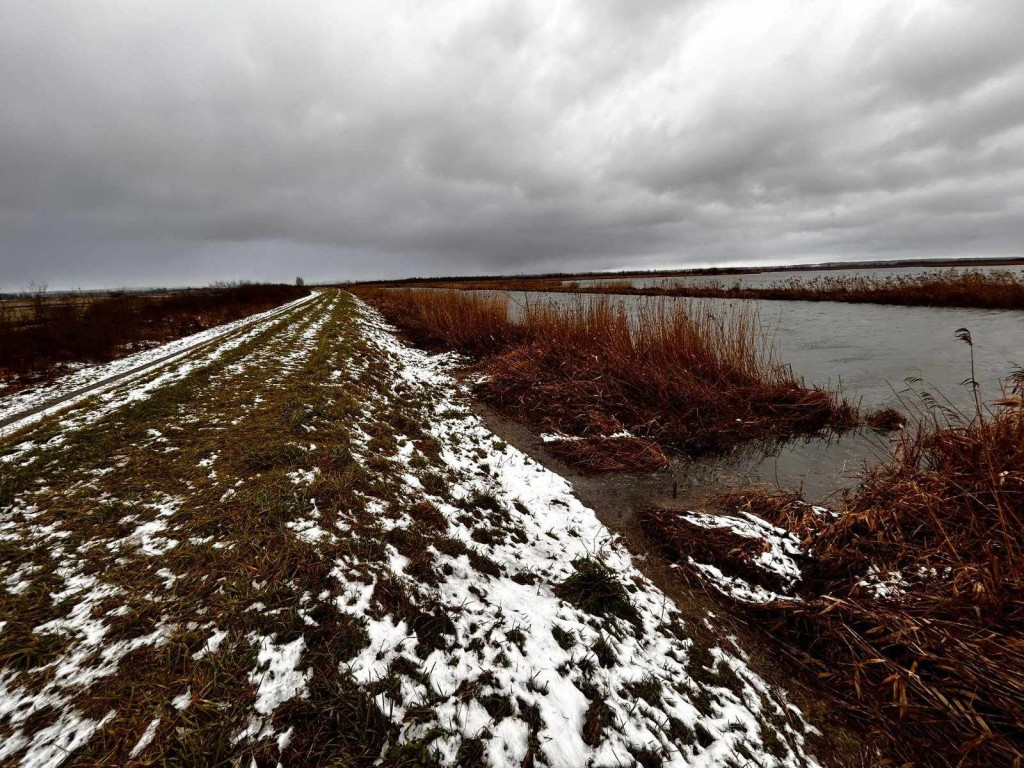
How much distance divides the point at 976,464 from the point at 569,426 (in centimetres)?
460

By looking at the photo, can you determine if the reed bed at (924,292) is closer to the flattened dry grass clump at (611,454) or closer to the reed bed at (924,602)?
the flattened dry grass clump at (611,454)

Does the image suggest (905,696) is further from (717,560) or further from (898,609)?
(717,560)

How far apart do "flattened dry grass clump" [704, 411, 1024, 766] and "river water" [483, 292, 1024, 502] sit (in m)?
1.11

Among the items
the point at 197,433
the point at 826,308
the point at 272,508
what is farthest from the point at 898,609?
the point at 826,308

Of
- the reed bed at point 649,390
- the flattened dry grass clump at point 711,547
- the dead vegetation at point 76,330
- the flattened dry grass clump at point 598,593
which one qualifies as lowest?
the flattened dry grass clump at point 711,547

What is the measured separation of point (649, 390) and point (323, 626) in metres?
6.64

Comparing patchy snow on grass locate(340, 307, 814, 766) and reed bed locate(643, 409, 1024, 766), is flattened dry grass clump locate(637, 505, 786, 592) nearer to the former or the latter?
reed bed locate(643, 409, 1024, 766)

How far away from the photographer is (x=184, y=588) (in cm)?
216

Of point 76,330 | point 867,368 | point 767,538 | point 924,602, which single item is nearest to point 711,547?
point 767,538

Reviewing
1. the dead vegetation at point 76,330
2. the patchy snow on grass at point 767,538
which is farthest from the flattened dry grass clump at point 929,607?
the dead vegetation at point 76,330

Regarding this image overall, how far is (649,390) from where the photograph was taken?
7.39 metres

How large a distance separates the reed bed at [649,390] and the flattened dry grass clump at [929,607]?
92.3 inches

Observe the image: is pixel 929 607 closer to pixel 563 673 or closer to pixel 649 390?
pixel 563 673

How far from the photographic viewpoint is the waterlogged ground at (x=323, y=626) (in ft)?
5.21
